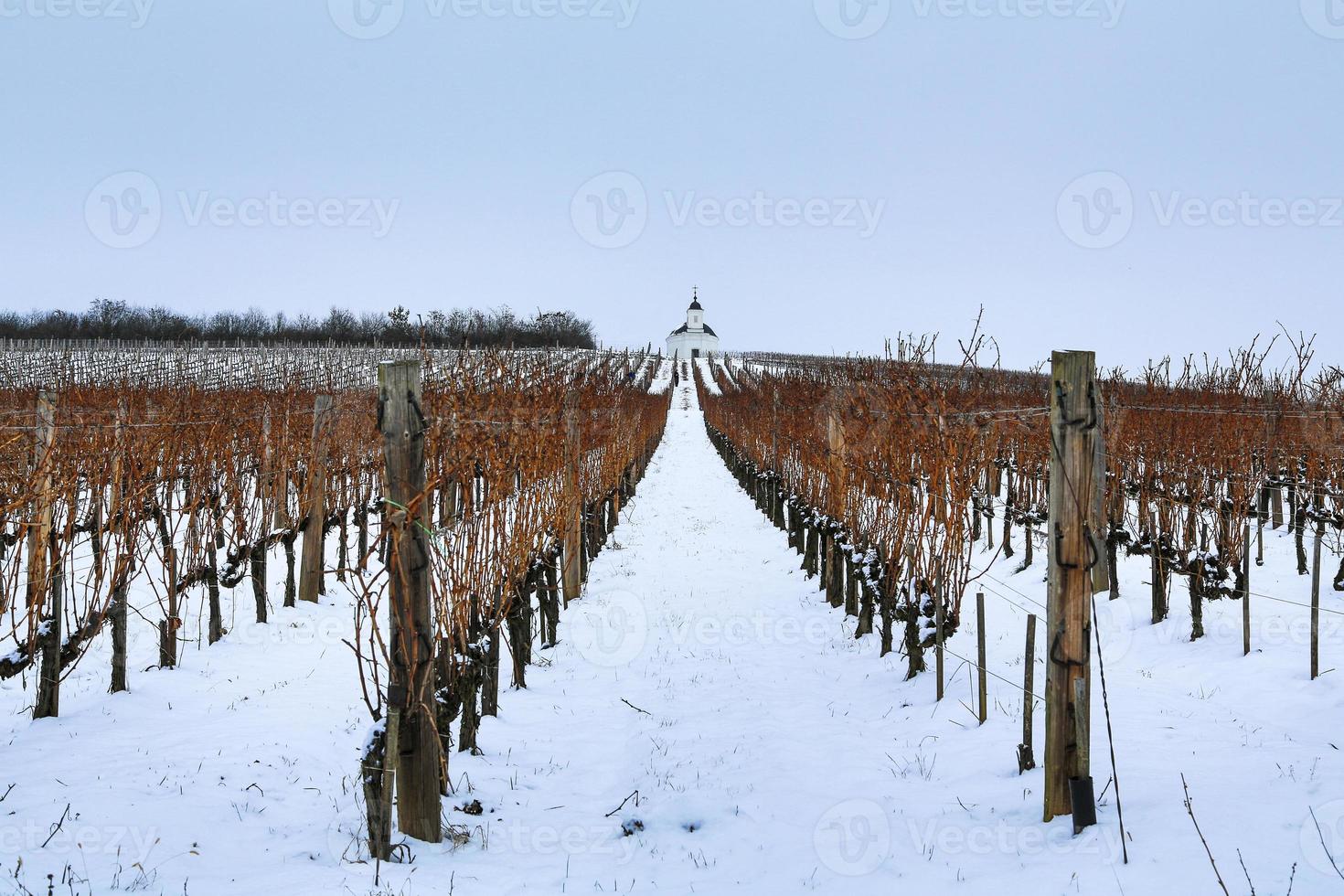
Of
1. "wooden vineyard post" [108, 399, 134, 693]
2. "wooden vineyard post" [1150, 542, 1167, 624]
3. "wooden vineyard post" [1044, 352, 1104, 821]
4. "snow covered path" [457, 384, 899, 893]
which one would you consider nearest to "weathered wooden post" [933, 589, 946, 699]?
"snow covered path" [457, 384, 899, 893]

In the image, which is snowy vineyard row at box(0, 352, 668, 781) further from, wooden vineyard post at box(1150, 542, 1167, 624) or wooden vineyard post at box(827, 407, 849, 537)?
wooden vineyard post at box(1150, 542, 1167, 624)

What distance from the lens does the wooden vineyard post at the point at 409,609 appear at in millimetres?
3393

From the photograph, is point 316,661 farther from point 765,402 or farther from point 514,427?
point 765,402

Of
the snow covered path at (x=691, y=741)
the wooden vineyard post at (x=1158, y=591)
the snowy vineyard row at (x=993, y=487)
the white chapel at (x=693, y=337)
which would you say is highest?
the white chapel at (x=693, y=337)

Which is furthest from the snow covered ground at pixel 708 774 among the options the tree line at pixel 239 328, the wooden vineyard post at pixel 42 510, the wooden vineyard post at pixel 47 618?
the tree line at pixel 239 328

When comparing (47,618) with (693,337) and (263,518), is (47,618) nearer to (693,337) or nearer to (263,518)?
(263,518)

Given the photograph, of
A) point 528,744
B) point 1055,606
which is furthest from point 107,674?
point 1055,606

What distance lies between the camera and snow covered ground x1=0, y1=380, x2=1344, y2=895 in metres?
3.16

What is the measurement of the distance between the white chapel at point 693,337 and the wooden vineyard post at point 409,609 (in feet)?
288

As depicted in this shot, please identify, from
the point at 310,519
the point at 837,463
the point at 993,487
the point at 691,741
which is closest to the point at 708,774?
the point at 691,741

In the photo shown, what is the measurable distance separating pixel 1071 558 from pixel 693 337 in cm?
9162

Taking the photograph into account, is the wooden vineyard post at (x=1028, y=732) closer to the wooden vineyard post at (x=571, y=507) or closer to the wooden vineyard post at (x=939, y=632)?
the wooden vineyard post at (x=939, y=632)

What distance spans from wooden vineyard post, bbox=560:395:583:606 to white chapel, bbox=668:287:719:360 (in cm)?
8227

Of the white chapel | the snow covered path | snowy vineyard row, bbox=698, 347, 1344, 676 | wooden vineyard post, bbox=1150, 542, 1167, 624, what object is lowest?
the snow covered path
